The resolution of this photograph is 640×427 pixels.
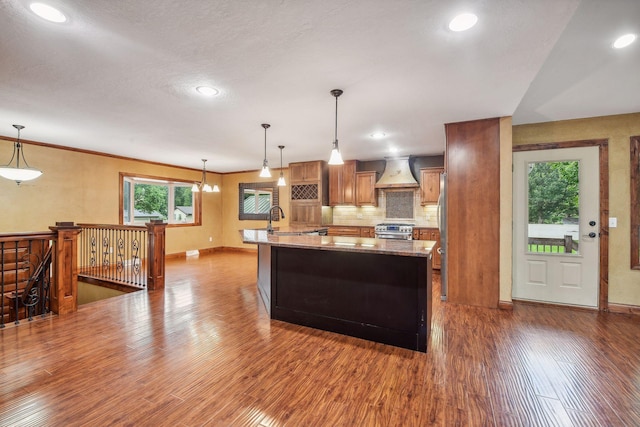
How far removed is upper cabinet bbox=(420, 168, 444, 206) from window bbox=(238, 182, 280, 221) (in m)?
3.96

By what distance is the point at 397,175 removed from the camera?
6.22 metres

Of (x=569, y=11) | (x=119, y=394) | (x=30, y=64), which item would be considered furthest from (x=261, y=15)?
(x=119, y=394)

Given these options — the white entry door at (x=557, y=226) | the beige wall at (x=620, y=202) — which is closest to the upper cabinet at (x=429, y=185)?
the white entry door at (x=557, y=226)

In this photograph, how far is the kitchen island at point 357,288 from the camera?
8.32 ft

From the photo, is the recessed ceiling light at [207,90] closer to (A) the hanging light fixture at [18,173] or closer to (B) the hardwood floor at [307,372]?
(B) the hardwood floor at [307,372]

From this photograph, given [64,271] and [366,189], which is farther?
[366,189]

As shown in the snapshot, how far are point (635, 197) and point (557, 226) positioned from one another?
33.4 inches

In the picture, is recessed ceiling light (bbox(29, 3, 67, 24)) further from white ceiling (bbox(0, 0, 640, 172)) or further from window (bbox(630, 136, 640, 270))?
window (bbox(630, 136, 640, 270))

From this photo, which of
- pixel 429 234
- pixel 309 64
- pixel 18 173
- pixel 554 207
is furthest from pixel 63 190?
pixel 554 207

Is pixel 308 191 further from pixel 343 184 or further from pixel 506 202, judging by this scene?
pixel 506 202

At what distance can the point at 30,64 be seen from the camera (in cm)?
237

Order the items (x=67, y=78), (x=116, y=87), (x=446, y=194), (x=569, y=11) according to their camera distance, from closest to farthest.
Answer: (x=569, y=11)
(x=67, y=78)
(x=116, y=87)
(x=446, y=194)

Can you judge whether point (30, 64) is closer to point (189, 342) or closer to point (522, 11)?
point (189, 342)

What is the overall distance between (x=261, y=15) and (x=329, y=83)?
1.02 meters
